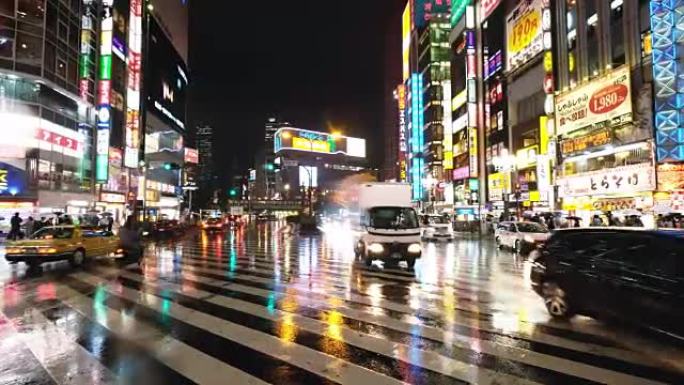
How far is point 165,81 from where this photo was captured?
86.5 m

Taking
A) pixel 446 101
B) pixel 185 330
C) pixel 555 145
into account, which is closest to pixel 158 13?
pixel 446 101

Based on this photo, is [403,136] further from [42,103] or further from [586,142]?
[42,103]

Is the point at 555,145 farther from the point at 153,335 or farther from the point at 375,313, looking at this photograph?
the point at 153,335

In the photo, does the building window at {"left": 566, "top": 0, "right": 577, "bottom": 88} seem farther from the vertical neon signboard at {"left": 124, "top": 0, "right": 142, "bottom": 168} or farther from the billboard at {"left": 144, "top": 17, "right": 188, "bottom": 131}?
the billboard at {"left": 144, "top": 17, "right": 188, "bottom": 131}

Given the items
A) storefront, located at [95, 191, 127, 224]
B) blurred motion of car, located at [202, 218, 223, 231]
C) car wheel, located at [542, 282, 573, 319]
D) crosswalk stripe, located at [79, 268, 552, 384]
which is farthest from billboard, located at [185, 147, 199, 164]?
car wheel, located at [542, 282, 573, 319]

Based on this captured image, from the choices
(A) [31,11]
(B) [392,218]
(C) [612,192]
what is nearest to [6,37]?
(A) [31,11]

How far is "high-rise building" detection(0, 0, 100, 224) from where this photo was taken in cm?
3575

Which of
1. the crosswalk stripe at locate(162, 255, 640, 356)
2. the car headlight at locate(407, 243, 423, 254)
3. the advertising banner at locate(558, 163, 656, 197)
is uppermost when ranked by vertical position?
the advertising banner at locate(558, 163, 656, 197)

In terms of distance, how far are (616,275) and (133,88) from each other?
2589 inches

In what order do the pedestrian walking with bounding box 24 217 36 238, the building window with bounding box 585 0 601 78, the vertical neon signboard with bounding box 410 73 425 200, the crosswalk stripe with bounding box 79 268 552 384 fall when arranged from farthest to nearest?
the vertical neon signboard with bounding box 410 73 425 200
the building window with bounding box 585 0 601 78
the pedestrian walking with bounding box 24 217 36 238
the crosswalk stripe with bounding box 79 268 552 384

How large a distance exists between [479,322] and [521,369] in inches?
104

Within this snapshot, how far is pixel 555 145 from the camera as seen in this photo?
4244 cm

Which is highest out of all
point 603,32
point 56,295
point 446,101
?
point 446,101

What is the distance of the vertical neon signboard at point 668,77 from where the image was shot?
1095 inches
